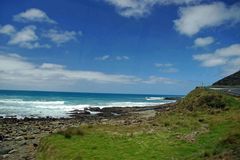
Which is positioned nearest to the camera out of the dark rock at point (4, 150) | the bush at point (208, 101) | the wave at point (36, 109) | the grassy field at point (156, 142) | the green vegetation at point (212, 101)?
the grassy field at point (156, 142)

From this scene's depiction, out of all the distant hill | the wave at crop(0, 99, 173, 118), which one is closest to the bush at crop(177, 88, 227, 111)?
the wave at crop(0, 99, 173, 118)

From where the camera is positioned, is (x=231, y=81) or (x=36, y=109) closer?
(x=36, y=109)

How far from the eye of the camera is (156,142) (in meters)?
21.0

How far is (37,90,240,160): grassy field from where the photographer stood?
16666mm

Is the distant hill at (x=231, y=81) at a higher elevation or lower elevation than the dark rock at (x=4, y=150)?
higher

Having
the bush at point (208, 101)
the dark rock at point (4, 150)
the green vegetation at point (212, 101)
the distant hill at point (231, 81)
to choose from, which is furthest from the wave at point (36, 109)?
the distant hill at point (231, 81)

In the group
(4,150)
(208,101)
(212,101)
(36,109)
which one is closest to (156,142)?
(4,150)

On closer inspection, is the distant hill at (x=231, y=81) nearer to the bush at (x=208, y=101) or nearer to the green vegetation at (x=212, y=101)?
the bush at (x=208, y=101)

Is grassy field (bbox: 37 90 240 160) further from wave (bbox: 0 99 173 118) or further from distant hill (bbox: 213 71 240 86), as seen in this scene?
distant hill (bbox: 213 71 240 86)

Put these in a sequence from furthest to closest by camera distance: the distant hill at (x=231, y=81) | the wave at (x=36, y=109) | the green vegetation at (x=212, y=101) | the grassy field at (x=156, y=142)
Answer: the distant hill at (x=231, y=81) < the wave at (x=36, y=109) < the green vegetation at (x=212, y=101) < the grassy field at (x=156, y=142)

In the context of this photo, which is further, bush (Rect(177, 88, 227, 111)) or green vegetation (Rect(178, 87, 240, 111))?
bush (Rect(177, 88, 227, 111))

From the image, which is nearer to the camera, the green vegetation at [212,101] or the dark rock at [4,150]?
the dark rock at [4,150]

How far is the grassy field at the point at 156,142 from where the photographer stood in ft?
54.7

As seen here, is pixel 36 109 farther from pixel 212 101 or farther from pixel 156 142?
pixel 156 142
